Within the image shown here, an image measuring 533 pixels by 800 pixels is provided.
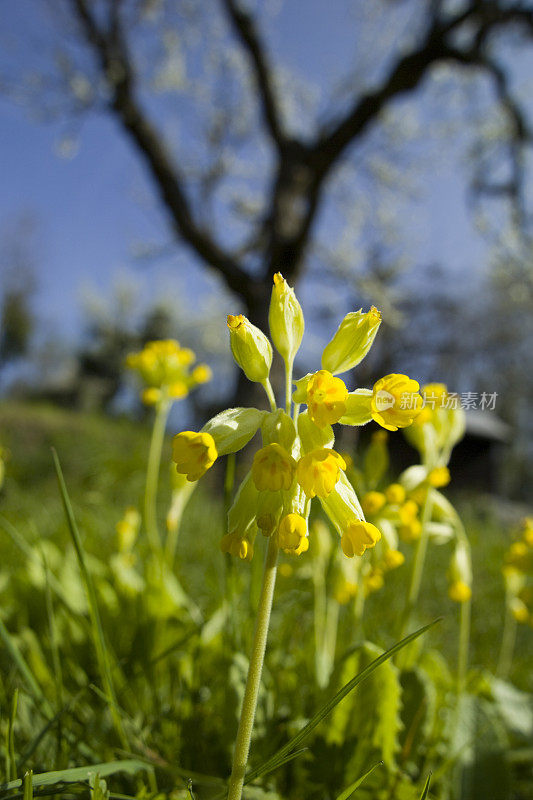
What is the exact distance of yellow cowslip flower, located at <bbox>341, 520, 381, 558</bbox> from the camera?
0.42 m

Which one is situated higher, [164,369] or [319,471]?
[319,471]

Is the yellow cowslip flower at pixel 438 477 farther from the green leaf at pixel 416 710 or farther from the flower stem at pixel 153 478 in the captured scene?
the flower stem at pixel 153 478

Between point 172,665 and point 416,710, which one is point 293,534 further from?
point 172,665

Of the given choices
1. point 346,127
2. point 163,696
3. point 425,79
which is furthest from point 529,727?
point 425,79

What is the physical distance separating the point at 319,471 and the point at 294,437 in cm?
4

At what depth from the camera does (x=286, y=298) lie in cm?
48

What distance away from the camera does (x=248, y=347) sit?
18.6 inches

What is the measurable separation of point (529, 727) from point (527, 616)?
0.20 metres

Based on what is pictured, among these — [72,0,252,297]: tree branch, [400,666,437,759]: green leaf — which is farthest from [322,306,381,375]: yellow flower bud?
[72,0,252,297]: tree branch

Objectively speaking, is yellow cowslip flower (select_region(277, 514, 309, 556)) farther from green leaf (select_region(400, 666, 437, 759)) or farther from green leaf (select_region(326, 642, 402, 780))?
green leaf (select_region(400, 666, 437, 759))

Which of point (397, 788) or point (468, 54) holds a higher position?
point (397, 788)

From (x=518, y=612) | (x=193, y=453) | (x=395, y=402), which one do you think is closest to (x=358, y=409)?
(x=395, y=402)

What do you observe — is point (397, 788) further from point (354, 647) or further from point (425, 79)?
point (425, 79)

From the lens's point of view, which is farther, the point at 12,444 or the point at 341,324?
the point at 12,444
